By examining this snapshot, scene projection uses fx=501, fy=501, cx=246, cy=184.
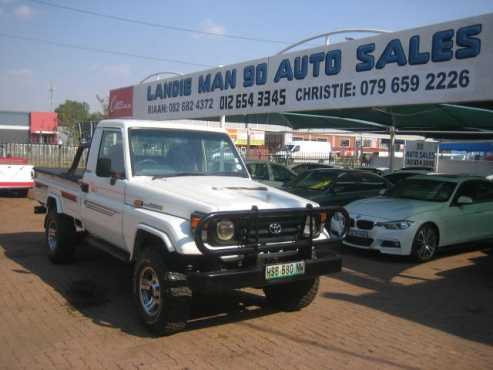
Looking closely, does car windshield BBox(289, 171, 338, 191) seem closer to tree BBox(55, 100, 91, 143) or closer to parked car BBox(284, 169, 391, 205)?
parked car BBox(284, 169, 391, 205)

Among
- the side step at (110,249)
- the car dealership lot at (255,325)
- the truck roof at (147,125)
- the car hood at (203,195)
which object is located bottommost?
the car dealership lot at (255,325)

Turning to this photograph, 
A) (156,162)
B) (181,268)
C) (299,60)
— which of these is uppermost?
(299,60)

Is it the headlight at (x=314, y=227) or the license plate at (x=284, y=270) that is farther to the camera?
the headlight at (x=314, y=227)

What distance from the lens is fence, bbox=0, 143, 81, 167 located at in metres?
23.1

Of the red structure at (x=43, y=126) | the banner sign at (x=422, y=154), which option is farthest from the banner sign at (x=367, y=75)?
the red structure at (x=43, y=126)

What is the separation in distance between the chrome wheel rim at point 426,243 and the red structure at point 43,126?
206ft

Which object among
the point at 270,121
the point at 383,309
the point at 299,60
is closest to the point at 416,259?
the point at 383,309

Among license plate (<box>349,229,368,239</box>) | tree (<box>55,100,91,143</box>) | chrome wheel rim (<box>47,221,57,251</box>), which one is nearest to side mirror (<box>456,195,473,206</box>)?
license plate (<box>349,229,368,239</box>)

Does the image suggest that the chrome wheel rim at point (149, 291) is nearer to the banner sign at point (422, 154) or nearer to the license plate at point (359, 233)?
the license plate at point (359, 233)

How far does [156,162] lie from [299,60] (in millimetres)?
6037

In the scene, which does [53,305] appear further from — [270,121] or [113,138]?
[270,121]

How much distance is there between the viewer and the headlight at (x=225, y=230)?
4621mm

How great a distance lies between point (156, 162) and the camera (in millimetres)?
5895

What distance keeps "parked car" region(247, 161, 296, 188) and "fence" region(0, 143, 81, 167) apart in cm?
1159
